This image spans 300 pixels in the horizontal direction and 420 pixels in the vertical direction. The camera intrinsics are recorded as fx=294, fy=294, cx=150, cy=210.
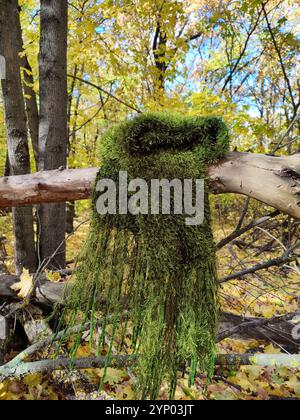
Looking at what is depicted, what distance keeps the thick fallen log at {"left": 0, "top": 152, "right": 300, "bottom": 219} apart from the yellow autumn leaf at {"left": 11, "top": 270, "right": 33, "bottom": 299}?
3.54 feet

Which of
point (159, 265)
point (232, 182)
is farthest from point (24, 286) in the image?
point (232, 182)

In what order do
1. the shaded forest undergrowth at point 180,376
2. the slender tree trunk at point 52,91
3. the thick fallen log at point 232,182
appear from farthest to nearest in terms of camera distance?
the slender tree trunk at point 52,91 → the shaded forest undergrowth at point 180,376 → the thick fallen log at point 232,182

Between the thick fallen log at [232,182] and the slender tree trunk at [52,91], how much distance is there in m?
1.31

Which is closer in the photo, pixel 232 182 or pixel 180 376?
pixel 232 182

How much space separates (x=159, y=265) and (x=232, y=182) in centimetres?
45

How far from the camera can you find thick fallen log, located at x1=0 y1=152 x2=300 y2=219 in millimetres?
1036

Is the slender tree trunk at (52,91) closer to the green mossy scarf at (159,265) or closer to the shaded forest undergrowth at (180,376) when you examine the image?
the shaded forest undergrowth at (180,376)

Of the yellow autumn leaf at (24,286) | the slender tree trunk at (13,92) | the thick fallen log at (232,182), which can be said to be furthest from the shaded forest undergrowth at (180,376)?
the slender tree trunk at (13,92)

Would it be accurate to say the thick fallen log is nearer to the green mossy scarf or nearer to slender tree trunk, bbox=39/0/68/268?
the green mossy scarf

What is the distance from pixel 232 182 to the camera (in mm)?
1180

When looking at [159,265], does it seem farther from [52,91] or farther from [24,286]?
[52,91]

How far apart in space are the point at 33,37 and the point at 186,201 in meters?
4.01

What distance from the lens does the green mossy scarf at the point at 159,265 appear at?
119 cm

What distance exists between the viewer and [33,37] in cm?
400
